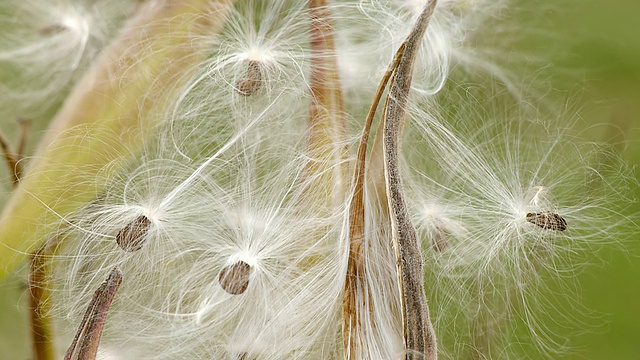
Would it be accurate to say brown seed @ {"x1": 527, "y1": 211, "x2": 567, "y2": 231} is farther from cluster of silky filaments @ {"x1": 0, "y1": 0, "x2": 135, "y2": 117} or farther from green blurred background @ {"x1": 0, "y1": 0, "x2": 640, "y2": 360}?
cluster of silky filaments @ {"x1": 0, "y1": 0, "x2": 135, "y2": 117}

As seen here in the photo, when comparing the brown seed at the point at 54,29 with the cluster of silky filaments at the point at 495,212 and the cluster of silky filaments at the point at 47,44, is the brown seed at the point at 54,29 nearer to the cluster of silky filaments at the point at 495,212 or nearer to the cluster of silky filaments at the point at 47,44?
the cluster of silky filaments at the point at 47,44

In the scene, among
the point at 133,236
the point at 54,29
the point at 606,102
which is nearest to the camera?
the point at 133,236

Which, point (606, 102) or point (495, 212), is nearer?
point (495, 212)

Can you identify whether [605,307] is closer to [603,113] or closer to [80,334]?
[603,113]

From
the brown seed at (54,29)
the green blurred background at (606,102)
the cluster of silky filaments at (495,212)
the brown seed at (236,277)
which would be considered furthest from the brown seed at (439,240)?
the brown seed at (54,29)

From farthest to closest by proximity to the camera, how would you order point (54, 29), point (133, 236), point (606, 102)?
point (606, 102) → point (54, 29) → point (133, 236)

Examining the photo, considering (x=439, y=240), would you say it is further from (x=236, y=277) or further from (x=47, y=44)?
(x=47, y=44)

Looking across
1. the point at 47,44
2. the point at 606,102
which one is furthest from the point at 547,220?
the point at 47,44
